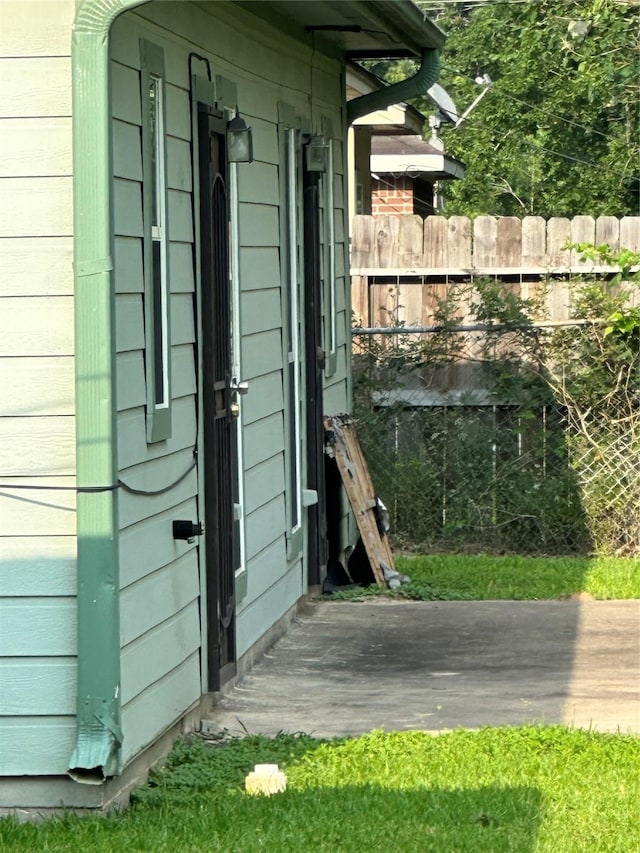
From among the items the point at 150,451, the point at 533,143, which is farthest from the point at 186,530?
the point at 533,143

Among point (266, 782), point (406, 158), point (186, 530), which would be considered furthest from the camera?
point (406, 158)

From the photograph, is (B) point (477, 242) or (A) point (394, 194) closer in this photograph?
(B) point (477, 242)

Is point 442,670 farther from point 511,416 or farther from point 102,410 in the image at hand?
point 511,416

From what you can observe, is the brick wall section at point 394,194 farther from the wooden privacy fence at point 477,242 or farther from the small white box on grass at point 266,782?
the small white box on grass at point 266,782

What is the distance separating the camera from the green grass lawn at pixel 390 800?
5.18 metres

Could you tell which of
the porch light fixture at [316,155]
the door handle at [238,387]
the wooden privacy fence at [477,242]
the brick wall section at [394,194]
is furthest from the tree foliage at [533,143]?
the door handle at [238,387]

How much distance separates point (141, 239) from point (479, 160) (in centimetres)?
2612

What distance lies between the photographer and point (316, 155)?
384 inches

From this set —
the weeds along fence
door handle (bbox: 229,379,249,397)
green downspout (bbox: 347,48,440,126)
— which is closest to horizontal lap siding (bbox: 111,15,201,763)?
door handle (bbox: 229,379,249,397)

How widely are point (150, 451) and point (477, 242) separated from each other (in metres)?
7.29

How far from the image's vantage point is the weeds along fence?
11812 millimetres

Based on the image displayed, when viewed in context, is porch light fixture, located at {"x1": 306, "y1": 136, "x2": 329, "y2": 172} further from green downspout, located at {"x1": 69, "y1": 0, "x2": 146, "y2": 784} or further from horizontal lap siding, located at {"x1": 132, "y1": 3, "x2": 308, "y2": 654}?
green downspout, located at {"x1": 69, "y1": 0, "x2": 146, "y2": 784}

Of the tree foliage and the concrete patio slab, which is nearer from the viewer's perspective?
the concrete patio slab

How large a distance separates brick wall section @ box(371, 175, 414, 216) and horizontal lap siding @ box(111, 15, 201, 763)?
15782mm
